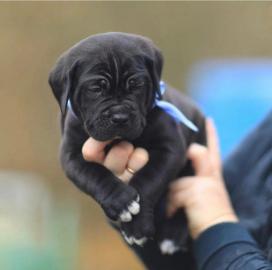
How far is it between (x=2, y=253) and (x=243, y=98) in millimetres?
757

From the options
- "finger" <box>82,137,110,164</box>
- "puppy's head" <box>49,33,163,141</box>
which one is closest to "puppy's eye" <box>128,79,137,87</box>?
"puppy's head" <box>49,33,163,141</box>

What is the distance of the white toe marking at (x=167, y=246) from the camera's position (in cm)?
138

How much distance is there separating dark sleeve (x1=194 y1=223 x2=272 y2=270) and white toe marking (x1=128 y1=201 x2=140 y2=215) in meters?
0.28

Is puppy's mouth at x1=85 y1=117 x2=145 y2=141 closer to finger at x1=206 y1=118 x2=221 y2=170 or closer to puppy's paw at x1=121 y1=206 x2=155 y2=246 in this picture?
puppy's paw at x1=121 y1=206 x2=155 y2=246

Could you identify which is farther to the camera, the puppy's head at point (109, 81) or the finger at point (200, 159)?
→ the finger at point (200, 159)

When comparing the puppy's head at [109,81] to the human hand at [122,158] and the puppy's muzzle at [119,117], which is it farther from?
the human hand at [122,158]

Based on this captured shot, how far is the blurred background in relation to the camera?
1.08 meters

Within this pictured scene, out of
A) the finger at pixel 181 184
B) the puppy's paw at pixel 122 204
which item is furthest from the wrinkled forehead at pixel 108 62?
the finger at pixel 181 184

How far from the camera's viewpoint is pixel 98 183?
1.08m

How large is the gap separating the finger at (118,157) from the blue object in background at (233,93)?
0.35 meters

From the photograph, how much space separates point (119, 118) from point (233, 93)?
75cm

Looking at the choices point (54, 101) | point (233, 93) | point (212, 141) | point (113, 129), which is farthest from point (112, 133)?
point (233, 93)

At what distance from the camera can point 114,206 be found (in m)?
1.05

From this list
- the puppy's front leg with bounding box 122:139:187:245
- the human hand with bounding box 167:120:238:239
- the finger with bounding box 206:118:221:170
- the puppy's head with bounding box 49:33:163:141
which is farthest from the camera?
the finger with bounding box 206:118:221:170
